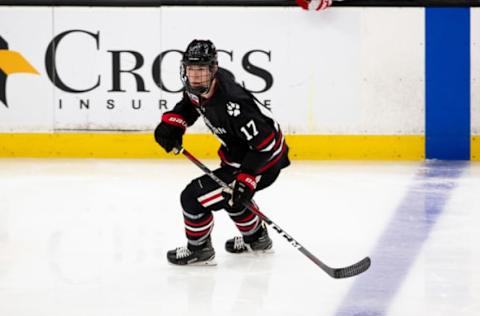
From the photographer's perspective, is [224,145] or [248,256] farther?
[248,256]

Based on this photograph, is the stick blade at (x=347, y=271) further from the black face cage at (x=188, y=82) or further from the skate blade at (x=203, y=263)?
the black face cage at (x=188, y=82)

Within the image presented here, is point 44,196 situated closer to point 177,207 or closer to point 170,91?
point 177,207

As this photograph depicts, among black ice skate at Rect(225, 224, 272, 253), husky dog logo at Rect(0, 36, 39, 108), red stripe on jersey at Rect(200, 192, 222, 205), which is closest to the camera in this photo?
red stripe on jersey at Rect(200, 192, 222, 205)

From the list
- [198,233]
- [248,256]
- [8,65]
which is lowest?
[248,256]

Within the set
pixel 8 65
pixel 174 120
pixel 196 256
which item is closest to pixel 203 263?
pixel 196 256

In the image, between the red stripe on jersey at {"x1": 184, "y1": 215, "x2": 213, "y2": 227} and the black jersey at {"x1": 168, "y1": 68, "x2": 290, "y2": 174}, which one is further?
the red stripe on jersey at {"x1": 184, "y1": 215, "x2": 213, "y2": 227}

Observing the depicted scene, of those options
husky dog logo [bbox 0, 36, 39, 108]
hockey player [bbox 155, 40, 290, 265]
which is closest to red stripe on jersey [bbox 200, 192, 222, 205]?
hockey player [bbox 155, 40, 290, 265]

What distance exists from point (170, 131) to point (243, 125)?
0.39m

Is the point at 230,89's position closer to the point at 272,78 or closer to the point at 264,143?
the point at 264,143

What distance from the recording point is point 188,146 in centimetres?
754

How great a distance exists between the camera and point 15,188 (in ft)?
20.1

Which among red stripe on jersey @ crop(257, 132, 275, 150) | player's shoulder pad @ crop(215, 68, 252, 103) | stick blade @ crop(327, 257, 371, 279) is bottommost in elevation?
stick blade @ crop(327, 257, 371, 279)

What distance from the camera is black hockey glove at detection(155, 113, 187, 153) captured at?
4.10 meters

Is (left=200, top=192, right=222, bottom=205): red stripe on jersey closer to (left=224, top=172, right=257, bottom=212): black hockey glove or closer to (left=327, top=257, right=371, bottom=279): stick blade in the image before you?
(left=224, top=172, right=257, bottom=212): black hockey glove
